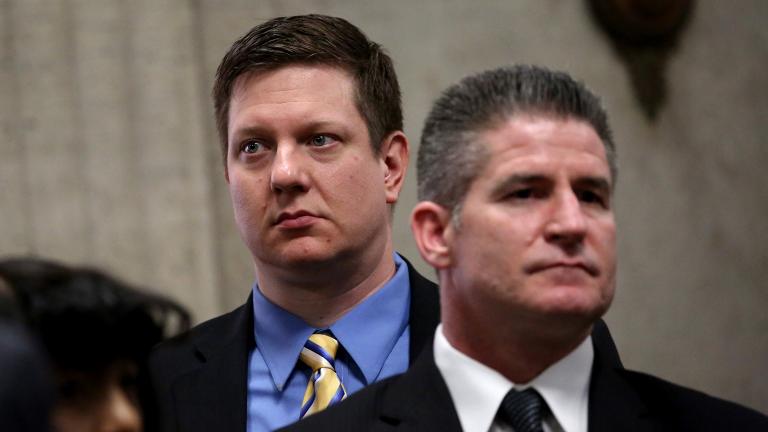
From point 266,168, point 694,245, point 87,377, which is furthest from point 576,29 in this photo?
point 87,377

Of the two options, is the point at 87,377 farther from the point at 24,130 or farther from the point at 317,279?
the point at 24,130

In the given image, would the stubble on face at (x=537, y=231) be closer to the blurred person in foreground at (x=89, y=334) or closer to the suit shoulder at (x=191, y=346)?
the blurred person in foreground at (x=89, y=334)

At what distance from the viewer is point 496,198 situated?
263cm

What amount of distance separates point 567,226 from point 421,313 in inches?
35.8

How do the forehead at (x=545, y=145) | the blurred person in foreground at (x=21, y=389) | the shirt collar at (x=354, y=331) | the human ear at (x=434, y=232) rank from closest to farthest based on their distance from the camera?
the blurred person in foreground at (x=21, y=389) < the forehead at (x=545, y=145) < the human ear at (x=434, y=232) < the shirt collar at (x=354, y=331)

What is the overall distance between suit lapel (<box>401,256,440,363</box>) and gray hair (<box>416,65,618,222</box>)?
0.57m

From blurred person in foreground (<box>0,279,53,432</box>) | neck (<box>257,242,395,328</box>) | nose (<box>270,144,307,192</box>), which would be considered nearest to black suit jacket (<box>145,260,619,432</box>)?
neck (<box>257,242,395,328</box>)

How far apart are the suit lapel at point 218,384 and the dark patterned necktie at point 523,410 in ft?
2.72

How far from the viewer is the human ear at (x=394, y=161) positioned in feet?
11.5

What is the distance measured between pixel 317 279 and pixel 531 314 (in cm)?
87

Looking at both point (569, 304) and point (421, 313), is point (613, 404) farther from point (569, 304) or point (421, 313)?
point (421, 313)

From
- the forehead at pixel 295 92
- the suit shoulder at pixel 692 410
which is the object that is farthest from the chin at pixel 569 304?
the forehead at pixel 295 92

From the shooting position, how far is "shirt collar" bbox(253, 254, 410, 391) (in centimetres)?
325

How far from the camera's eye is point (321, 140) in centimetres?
336
